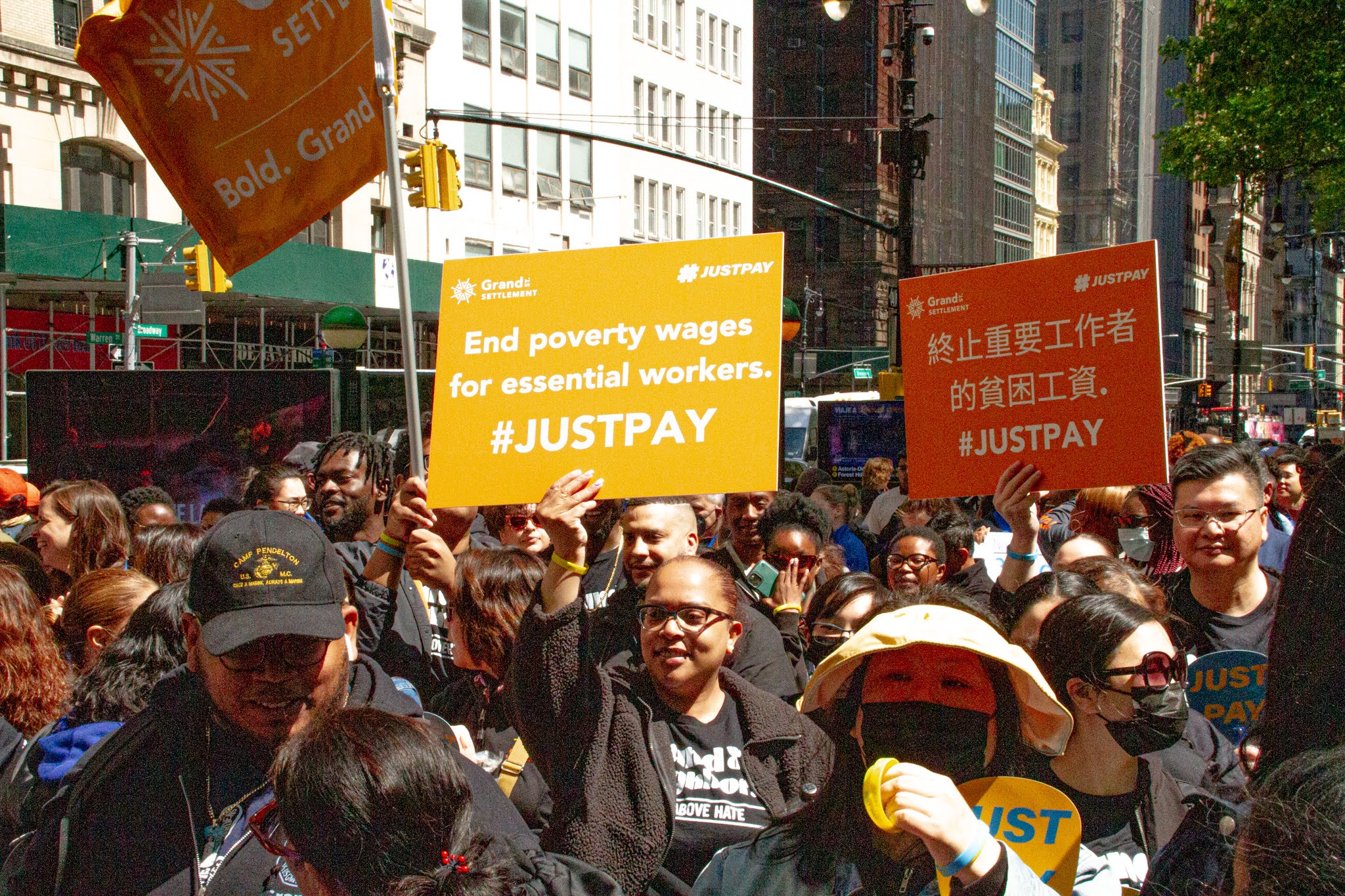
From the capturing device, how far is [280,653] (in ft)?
8.71

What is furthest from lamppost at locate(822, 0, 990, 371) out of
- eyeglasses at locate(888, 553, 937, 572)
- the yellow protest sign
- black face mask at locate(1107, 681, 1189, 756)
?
the yellow protest sign

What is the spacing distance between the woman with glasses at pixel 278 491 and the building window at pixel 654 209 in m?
36.0

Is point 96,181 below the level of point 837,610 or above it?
above

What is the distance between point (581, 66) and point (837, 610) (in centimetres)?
3620

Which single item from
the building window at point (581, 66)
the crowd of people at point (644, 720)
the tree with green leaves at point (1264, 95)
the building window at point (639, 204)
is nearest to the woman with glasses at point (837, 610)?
the crowd of people at point (644, 720)

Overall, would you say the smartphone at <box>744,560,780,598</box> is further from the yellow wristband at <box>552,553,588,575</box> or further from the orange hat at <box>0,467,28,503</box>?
the orange hat at <box>0,467,28,503</box>

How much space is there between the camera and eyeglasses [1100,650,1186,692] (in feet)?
9.90

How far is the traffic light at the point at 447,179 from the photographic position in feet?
42.5

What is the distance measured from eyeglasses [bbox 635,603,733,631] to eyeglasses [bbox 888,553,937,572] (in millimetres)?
2681

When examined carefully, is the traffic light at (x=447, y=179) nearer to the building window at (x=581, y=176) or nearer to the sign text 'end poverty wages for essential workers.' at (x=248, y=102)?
the sign text 'end poverty wages for essential workers.' at (x=248, y=102)

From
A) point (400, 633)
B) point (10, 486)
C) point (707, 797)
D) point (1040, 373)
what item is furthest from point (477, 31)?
point (707, 797)

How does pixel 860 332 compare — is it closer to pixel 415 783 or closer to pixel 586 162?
pixel 586 162

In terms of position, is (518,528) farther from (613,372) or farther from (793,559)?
(613,372)

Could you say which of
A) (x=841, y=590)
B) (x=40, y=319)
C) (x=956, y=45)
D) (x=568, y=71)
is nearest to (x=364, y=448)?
(x=841, y=590)
